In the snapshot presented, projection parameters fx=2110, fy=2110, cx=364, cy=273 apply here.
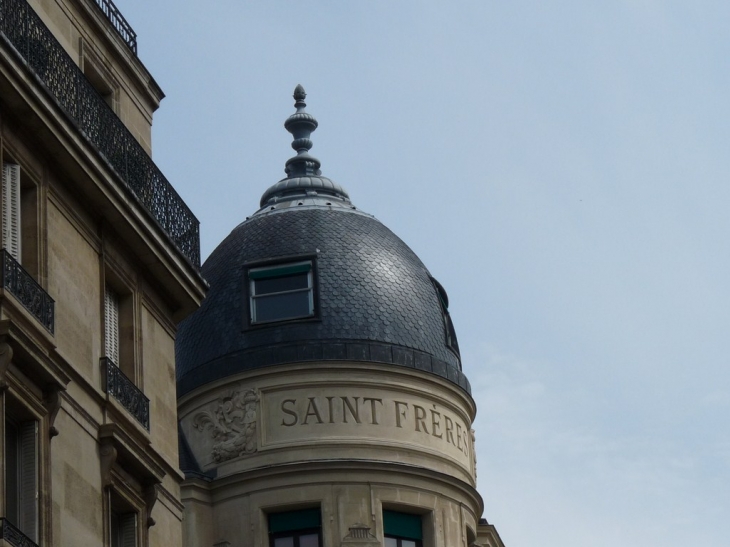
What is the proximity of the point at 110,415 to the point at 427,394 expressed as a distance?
1543 cm

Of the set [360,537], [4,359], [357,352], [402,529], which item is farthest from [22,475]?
[357,352]

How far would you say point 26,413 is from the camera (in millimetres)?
23875

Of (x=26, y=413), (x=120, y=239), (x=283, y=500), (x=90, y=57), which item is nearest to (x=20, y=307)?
(x=26, y=413)

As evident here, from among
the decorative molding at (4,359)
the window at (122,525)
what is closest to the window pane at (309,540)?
the window at (122,525)

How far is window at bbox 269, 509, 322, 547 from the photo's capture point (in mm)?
39219

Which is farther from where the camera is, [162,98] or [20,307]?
[162,98]

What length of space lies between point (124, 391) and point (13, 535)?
447 cm

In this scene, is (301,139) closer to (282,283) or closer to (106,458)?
(282,283)

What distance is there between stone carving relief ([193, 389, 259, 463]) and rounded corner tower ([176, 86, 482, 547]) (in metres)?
0.03

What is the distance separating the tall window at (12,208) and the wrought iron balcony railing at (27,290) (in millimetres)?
357

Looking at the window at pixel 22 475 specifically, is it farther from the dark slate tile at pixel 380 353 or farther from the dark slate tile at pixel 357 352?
the dark slate tile at pixel 380 353

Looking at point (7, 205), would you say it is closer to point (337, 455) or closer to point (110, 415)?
point (110, 415)

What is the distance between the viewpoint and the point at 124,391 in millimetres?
26891

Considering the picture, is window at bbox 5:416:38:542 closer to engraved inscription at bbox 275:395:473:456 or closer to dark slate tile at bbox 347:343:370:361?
engraved inscription at bbox 275:395:473:456
